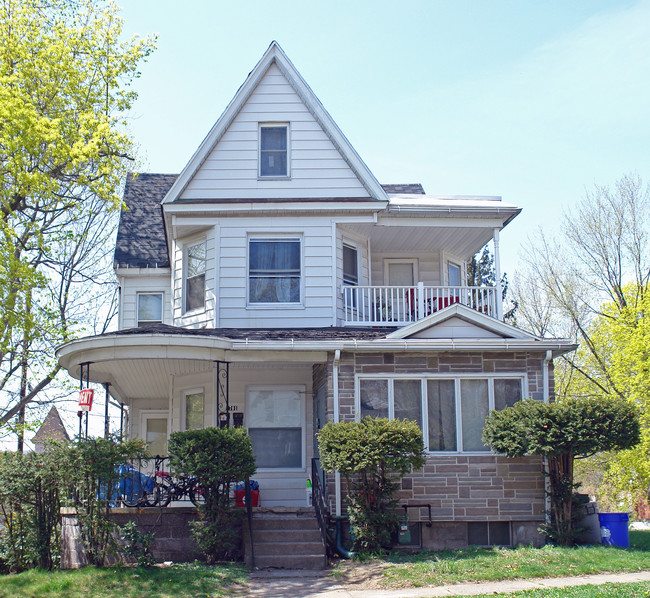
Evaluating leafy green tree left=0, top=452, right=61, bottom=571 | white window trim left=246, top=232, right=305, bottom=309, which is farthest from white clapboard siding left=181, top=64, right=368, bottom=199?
leafy green tree left=0, top=452, right=61, bottom=571

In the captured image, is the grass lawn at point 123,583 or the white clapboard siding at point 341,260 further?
A: the white clapboard siding at point 341,260

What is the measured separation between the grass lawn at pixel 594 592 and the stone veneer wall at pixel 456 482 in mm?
3299

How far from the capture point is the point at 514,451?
40.9ft

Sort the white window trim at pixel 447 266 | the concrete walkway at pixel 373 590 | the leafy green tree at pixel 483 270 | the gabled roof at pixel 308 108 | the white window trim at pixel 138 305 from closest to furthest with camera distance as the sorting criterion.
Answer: the concrete walkway at pixel 373 590 → the gabled roof at pixel 308 108 → the white window trim at pixel 447 266 → the white window trim at pixel 138 305 → the leafy green tree at pixel 483 270

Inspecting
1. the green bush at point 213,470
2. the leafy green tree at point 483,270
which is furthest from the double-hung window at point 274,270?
the leafy green tree at point 483,270

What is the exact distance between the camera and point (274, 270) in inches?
623

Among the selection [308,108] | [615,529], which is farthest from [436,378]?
[308,108]

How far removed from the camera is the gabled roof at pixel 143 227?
19.0 meters

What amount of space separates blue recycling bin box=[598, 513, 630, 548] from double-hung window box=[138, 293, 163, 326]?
11.2 meters

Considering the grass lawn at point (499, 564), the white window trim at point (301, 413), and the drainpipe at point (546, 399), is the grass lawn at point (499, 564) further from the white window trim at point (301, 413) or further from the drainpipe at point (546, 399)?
the white window trim at point (301, 413)

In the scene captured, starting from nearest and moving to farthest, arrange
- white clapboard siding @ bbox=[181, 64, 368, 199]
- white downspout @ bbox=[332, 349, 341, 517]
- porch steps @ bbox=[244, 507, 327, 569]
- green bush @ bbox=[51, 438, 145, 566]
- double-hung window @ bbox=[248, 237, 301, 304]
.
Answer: green bush @ bbox=[51, 438, 145, 566]
porch steps @ bbox=[244, 507, 327, 569]
white downspout @ bbox=[332, 349, 341, 517]
double-hung window @ bbox=[248, 237, 301, 304]
white clapboard siding @ bbox=[181, 64, 368, 199]

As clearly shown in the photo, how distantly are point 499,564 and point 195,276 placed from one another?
8.74 m

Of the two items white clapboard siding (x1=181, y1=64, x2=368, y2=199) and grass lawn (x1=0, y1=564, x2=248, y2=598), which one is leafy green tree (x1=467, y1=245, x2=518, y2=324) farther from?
grass lawn (x1=0, y1=564, x2=248, y2=598)

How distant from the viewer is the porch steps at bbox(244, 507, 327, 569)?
451 inches
